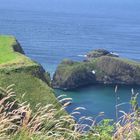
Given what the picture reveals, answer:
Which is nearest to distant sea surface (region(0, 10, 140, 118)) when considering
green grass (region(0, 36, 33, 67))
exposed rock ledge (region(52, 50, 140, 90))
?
exposed rock ledge (region(52, 50, 140, 90))

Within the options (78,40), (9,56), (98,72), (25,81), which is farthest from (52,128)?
(78,40)

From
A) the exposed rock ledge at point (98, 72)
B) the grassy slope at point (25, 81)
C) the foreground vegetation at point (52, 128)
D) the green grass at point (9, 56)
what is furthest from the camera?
the exposed rock ledge at point (98, 72)

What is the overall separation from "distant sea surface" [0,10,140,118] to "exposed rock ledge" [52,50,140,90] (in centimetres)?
225

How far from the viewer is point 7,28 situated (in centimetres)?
12788

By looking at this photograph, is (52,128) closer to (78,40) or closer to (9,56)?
(9,56)

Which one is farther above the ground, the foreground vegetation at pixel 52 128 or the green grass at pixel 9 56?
the foreground vegetation at pixel 52 128

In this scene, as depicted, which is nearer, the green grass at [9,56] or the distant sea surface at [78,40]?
the green grass at [9,56]

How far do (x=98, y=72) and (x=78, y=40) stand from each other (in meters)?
32.7

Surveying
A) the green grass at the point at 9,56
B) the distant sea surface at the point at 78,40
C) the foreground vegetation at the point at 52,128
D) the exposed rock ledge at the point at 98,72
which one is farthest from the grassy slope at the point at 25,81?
the exposed rock ledge at the point at 98,72

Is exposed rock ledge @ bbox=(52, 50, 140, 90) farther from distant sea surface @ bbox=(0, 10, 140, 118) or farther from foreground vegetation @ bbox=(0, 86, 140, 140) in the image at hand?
foreground vegetation @ bbox=(0, 86, 140, 140)

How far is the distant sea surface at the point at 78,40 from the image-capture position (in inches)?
2881

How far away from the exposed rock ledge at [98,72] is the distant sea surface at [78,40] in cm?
225

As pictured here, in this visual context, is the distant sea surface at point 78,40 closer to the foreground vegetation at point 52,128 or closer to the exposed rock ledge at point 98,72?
the exposed rock ledge at point 98,72

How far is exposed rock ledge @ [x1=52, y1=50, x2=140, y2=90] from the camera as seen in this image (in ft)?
260
